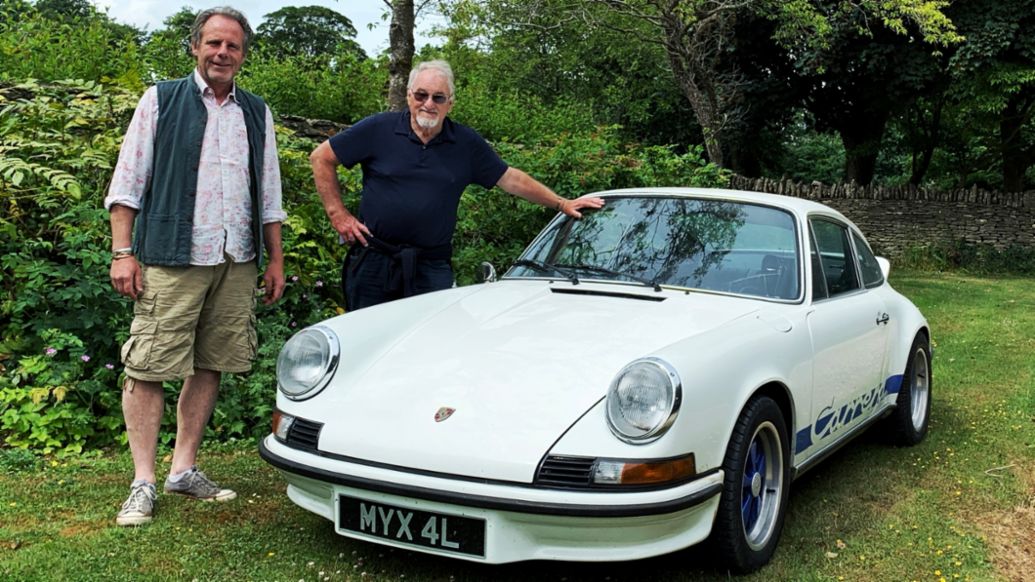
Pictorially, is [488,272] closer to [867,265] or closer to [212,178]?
[212,178]

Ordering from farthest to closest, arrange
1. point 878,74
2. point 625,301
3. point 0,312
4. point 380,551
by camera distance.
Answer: point 878,74, point 0,312, point 625,301, point 380,551

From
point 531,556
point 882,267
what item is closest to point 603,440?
point 531,556

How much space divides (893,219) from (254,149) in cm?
1838

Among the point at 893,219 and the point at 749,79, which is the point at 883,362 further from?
the point at 749,79

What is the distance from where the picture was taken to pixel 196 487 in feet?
12.8

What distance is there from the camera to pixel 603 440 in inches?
111

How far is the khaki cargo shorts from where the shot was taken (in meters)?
3.64

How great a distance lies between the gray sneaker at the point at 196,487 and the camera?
12.8 feet

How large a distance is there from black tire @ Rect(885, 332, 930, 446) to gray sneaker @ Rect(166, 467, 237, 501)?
3566mm

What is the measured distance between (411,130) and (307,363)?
144 centimetres

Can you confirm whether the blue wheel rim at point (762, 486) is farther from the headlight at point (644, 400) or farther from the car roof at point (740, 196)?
the car roof at point (740, 196)

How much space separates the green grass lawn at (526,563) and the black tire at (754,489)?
3.6 inches

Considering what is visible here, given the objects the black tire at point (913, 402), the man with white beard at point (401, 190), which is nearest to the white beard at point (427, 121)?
the man with white beard at point (401, 190)

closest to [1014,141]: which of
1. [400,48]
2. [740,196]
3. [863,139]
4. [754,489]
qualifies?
[863,139]
